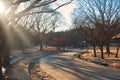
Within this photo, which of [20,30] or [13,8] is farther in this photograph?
A: [20,30]

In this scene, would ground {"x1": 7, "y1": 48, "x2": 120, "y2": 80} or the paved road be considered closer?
the paved road

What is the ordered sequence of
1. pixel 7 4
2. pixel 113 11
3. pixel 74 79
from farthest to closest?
pixel 113 11 < pixel 74 79 < pixel 7 4

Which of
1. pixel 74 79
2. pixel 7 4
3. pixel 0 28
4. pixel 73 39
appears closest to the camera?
pixel 7 4

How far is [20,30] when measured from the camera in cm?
6353

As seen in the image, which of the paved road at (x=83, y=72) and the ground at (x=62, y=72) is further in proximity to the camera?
the ground at (x=62, y=72)

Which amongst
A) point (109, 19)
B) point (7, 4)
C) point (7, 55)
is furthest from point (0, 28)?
point (109, 19)

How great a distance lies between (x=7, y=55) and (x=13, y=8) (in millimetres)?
17589

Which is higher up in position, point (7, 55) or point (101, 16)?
point (101, 16)

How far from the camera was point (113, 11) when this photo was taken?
52.0 m

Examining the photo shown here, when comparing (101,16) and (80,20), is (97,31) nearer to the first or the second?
(101,16)

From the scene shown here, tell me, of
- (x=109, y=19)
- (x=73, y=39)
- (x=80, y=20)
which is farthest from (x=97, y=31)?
(x=73, y=39)

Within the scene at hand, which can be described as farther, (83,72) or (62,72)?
(62,72)

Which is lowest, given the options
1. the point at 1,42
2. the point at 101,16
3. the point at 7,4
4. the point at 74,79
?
the point at 74,79

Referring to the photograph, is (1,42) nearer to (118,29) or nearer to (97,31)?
(97,31)
